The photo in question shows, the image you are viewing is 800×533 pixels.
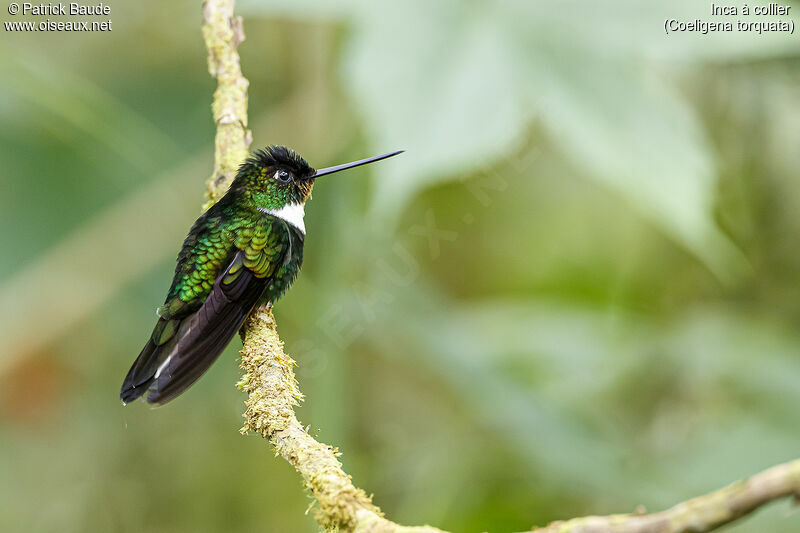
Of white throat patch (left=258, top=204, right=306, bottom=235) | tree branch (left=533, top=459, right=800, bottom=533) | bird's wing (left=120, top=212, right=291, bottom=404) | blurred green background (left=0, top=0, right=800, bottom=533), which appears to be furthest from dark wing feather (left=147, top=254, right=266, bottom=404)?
tree branch (left=533, top=459, right=800, bottom=533)

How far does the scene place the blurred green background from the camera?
81.7 inches

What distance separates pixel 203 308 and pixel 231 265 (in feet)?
0.48

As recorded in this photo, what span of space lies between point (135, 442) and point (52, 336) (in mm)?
833

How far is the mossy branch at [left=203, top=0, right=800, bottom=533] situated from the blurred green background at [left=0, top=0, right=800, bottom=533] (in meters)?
0.30

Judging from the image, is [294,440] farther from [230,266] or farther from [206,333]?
[230,266]

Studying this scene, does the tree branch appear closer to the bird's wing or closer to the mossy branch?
the mossy branch

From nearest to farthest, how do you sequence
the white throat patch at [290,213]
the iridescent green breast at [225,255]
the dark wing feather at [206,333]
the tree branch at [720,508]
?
the tree branch at [720,508]
the dark wing feather at [206,333]
the iridescent green breast at [225,255]
the white throat patch at [290,213]

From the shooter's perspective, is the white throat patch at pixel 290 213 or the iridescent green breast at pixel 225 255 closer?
the iridescent green breast at pixel 225 255

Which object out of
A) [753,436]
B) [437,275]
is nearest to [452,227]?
[437,275]

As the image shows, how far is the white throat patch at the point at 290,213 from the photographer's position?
76.0 inches

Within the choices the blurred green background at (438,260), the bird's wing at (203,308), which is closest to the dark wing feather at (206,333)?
the bird's wing at (203,308)

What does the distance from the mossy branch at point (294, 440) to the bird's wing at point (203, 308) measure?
66 millimetres

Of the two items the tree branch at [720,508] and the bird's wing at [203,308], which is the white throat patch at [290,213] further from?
the tree branch at [720,508]

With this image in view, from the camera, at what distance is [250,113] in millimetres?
3162
